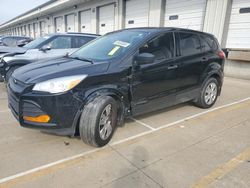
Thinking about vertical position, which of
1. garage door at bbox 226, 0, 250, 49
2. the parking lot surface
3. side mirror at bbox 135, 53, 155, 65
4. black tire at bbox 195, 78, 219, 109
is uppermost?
garage door at bbox 226, 0, 250, 49

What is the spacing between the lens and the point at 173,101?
13.3ft

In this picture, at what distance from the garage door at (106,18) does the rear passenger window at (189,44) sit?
11.6 meters

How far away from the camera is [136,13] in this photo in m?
13.2

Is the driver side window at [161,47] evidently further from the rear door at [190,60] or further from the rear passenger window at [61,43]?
the rear passenger window at [61,43]

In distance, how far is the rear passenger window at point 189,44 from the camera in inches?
158

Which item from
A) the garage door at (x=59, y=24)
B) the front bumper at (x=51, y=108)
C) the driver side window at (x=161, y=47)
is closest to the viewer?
the front bumper at (x=51, y=108)

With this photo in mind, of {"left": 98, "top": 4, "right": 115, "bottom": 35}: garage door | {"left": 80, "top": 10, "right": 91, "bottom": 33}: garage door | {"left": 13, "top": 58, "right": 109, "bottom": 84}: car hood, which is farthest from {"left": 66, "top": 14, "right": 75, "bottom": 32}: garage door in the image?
{"left": 13, "top": 58, "right": 109, "bottom": 84}: car hood

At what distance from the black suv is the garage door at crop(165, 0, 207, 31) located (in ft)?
20.6

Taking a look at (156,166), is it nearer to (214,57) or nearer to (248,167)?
(248,167)

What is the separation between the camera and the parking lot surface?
2.34 m

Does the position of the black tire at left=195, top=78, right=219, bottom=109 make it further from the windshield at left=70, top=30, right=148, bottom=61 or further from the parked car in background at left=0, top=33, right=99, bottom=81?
the parked car in background at left=0, top=33, right=99, bottom=81

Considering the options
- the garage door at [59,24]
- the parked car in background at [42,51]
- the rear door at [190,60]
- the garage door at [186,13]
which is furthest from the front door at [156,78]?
the garage door at [59,24]

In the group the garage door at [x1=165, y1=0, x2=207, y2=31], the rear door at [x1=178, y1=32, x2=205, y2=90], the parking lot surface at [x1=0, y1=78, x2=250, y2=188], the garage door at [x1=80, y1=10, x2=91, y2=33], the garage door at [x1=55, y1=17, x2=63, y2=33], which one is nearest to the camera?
the parking lot surface at [x1=0, y1=78, x2=250, y2=188]

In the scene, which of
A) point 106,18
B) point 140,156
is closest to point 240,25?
point 140,156
